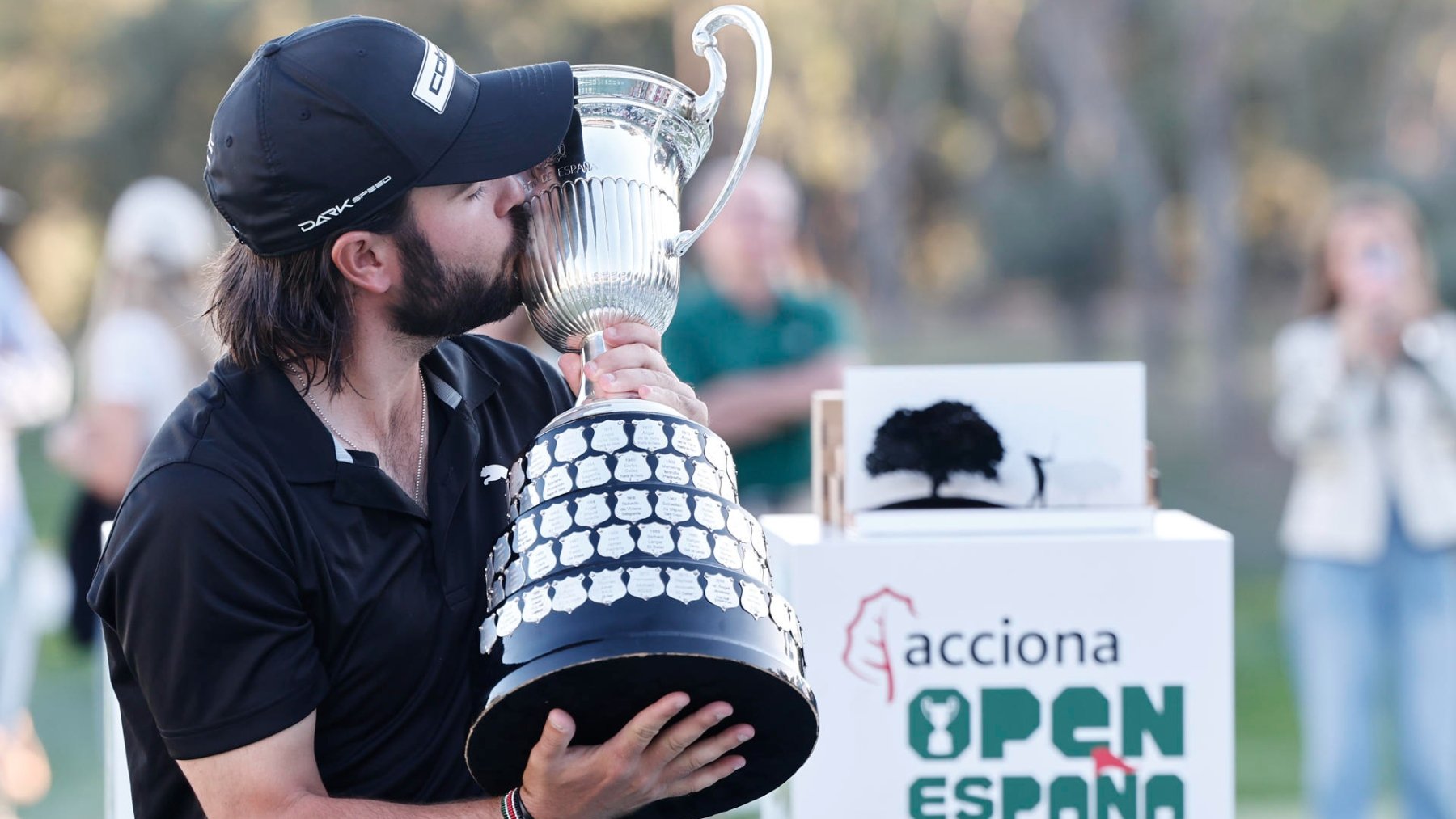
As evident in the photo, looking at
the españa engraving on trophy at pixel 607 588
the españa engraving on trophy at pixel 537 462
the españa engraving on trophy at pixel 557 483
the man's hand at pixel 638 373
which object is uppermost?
the man's hand at pixel 638 373

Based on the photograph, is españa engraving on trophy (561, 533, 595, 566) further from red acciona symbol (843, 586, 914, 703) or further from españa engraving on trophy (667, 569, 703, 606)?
red acciona symbol (843, 586, 914, 703)

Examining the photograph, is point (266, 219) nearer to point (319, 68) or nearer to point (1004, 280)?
point (319, 68)

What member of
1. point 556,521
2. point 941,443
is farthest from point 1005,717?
point 556,521

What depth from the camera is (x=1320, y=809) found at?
13.7 feet

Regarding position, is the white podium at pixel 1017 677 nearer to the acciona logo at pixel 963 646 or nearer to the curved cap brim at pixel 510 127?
the acciona logo at pixel 963 646

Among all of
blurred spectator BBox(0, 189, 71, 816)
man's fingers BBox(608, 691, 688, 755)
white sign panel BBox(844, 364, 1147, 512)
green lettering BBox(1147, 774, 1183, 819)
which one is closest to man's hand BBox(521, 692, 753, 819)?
man's fingers BBox(608, 691, 688, 755)

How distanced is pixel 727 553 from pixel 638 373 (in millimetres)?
296

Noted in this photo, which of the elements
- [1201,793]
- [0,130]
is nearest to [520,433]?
[1201,793]

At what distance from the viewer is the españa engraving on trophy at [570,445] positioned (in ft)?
5.67

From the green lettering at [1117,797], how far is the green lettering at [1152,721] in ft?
0.16

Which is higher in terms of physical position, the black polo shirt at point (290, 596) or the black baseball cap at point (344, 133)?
the black baseball cap at point (344, 133)

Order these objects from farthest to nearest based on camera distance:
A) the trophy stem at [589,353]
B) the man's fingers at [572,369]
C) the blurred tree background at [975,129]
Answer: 1. the blurred tree background at [975,129]
2. the man's fingers at [572,369]
3. the trophy stem at [589,353]

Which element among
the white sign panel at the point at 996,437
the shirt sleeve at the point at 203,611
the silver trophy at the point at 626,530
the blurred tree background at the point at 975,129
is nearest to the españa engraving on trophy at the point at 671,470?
the silver trophy at the point at 626,530

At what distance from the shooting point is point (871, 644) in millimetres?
2393
